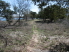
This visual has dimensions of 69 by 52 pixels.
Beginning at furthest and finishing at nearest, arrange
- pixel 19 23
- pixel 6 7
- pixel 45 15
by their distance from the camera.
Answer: pixel 45 15, pixel 6 7, pixel 19 23

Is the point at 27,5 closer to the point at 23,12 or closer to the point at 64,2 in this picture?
the point at 23,12

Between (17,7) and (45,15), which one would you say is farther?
(45,15)

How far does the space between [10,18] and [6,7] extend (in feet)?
7.20

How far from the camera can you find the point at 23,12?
13.3 m

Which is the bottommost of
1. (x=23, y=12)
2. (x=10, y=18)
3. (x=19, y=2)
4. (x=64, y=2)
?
(x=10, y=18)

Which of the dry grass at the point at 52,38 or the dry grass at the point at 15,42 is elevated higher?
the dry grass at the point at 15,42

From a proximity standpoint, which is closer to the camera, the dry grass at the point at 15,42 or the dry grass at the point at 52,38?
the dry grass at the point at 15,42

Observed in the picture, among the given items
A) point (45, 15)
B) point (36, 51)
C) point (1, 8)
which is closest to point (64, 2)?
point (36, 51)

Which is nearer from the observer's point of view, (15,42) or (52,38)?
(15,42)

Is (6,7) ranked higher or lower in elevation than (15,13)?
higher

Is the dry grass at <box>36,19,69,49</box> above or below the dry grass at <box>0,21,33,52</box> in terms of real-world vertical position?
below

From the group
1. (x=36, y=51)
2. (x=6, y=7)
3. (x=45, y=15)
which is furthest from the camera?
(x=45, y=15)

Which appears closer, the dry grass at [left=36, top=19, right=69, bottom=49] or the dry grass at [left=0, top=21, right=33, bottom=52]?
the dry grass at [left=0, top=21, right=33, bottom=52]

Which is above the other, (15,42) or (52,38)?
(15,42)
